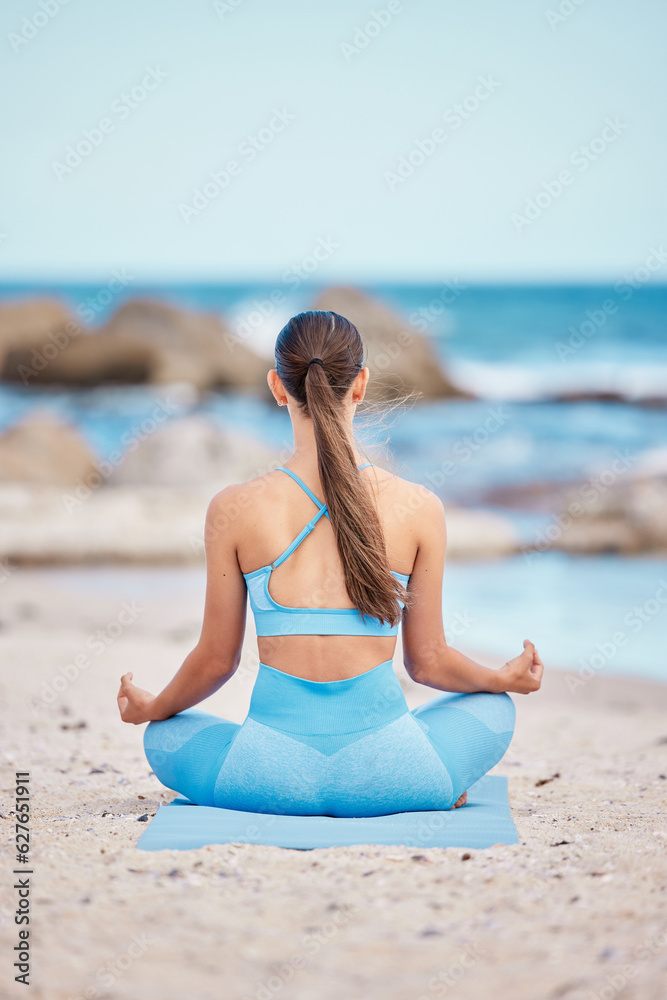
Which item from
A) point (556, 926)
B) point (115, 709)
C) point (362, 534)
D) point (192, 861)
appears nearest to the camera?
point (556, 926)

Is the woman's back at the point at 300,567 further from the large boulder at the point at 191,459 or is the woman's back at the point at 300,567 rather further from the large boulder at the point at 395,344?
the large boulder at the point at 395,344

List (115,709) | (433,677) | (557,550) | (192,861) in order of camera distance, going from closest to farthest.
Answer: (192,861) → (433,677) → (115,709) → (557,550)

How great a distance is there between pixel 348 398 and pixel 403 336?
14854 mm

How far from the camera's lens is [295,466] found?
7.51 ft

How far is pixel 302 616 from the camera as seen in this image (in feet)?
7.28

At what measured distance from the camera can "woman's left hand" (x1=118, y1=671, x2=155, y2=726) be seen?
8.08ft

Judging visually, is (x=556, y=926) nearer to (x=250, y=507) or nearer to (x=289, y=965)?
(x=289, y=965)

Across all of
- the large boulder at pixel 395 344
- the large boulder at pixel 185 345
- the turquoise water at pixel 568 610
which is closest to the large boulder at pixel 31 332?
the large boulder at pixel 185 345

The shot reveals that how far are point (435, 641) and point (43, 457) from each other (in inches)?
406

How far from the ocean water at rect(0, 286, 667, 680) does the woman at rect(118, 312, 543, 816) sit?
2886mm

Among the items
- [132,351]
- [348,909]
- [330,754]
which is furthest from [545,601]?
[132,351]

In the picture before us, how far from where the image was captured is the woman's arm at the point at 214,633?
2.27m

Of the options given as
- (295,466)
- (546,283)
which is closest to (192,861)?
(295,466)

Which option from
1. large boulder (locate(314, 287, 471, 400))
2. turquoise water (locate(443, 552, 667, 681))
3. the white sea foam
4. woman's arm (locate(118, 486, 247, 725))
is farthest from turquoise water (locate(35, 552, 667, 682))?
the white sea foam
